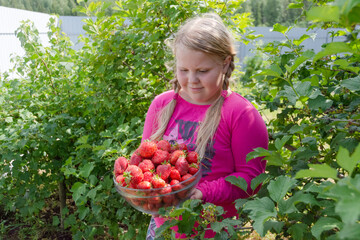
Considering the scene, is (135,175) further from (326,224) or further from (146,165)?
(326,224)

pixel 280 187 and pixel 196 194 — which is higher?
pixel 280 187

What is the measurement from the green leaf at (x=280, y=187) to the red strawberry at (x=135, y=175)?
55cm

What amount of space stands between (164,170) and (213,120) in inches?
16.1

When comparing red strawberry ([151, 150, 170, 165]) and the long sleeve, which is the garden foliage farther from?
red strawberry ([151, 150, 170, 165])

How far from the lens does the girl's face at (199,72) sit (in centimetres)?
141

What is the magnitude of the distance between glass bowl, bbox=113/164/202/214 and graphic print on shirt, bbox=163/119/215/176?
Answer: 0.29m

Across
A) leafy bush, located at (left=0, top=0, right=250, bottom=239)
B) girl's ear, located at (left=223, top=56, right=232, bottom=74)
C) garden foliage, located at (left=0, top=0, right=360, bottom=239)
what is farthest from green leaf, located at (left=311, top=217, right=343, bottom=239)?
leafy bush, located at (left=0, top=0, right=250, bottom=239)

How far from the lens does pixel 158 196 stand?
115 cm

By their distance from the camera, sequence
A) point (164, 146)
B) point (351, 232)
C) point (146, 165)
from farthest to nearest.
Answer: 1. point (164, 146)
2. point (146, 165)
3. point (351, 232)

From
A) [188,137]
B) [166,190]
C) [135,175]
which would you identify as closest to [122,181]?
[135,175]

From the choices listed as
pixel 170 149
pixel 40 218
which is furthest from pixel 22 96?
pixel 170 149

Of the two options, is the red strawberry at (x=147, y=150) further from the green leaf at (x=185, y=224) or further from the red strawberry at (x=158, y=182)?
the green leaf at (x=185, y=224)

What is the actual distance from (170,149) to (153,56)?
1.13 meters

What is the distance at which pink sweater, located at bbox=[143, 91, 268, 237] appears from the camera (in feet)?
4.57
